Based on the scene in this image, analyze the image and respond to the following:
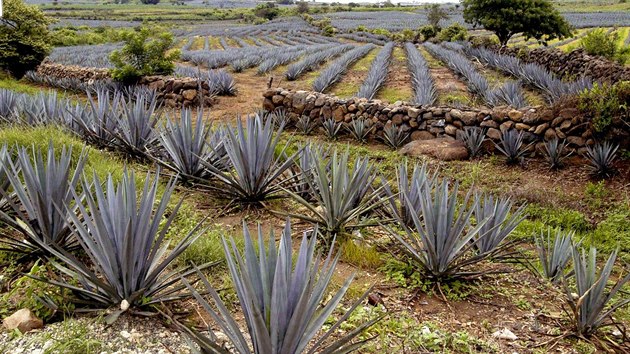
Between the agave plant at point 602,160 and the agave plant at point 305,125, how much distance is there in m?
5.21

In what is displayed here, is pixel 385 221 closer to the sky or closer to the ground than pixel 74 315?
closer to the ground

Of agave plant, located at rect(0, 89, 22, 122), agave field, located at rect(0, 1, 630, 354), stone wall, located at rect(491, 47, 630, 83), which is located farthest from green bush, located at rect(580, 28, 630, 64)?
agave plant, located at rect(0, 89, 22, 122)

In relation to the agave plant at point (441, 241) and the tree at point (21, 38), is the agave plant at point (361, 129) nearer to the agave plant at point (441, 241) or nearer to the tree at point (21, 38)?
the agave plant at point (441, 241)

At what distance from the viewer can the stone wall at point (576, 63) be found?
1204 centimetres

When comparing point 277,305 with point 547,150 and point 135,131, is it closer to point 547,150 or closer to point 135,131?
point 135,131

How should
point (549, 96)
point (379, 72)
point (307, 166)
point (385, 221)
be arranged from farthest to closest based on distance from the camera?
point (379, 72) → point (549, 96) → point (307, 166) → point (385, 221)

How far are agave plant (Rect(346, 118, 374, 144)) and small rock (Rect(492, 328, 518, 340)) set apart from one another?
7.04m

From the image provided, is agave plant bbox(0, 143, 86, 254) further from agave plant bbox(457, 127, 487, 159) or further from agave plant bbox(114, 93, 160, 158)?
agave plant bbox(457, 127, 487, 159)

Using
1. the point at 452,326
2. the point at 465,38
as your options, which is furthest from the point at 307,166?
the point at 465,38

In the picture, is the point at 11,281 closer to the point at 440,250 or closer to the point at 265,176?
the point at 265,176

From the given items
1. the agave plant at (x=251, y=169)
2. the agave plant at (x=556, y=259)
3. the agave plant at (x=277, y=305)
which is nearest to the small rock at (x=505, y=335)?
the agave plant at (x=556, y=259)

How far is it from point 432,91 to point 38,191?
11199mm

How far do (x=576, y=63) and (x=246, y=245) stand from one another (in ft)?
53.6

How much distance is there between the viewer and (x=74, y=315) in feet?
7.17
